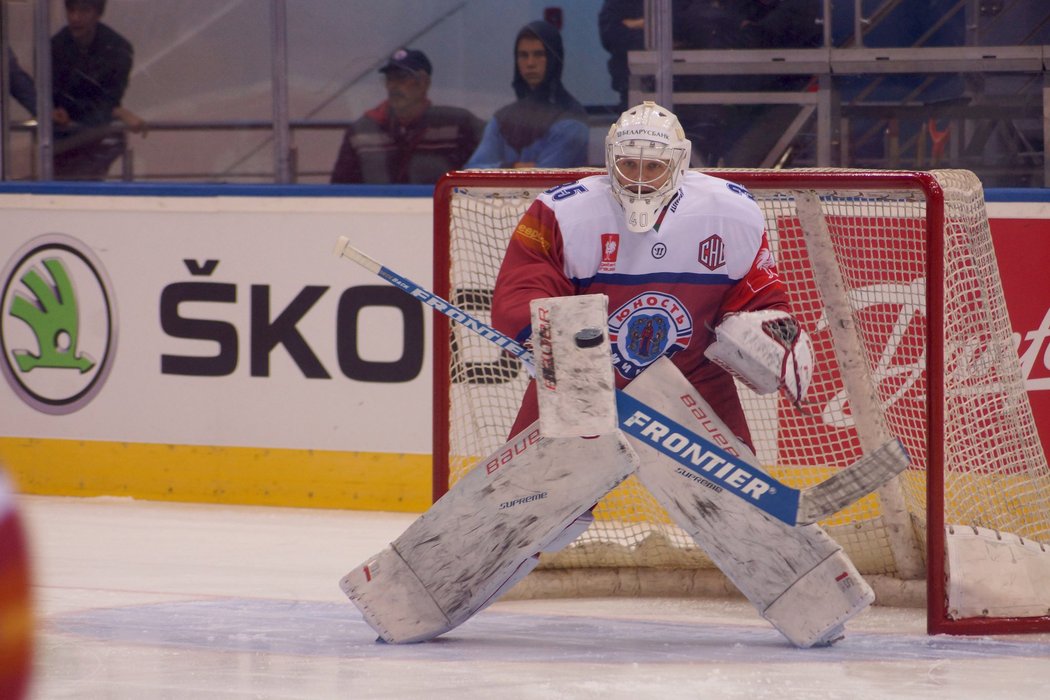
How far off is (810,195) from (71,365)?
2588mm

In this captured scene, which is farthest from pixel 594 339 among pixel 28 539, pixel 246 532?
pixel 246 532

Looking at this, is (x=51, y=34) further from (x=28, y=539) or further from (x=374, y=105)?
(x=28, y=539)

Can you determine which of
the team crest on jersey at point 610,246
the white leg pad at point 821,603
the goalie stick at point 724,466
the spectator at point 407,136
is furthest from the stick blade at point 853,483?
the spectator at point 407,136

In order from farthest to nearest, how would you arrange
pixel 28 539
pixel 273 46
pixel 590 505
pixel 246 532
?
pixel 273 46 < pixel 246 532 < pixel 590 505 < pixel 28 539

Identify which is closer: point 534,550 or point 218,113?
point 534,550

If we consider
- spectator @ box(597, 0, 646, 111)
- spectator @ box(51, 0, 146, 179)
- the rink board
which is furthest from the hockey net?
spectator @ box(51, 0, 146, 179)

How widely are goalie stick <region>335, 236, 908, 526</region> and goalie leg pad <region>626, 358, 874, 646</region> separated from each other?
30 millimetres

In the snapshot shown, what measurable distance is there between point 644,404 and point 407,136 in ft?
7.53

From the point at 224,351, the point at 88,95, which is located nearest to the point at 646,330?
the point at 224,351

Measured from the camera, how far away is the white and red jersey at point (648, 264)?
10.1ft

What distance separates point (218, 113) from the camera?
5555mm

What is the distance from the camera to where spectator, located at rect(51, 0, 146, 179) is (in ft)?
17.2

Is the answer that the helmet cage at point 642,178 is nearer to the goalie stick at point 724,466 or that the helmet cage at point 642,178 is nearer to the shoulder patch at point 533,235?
the shoulder patch at point 533,235

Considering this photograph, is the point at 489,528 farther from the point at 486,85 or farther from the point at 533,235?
the point at 486,85
